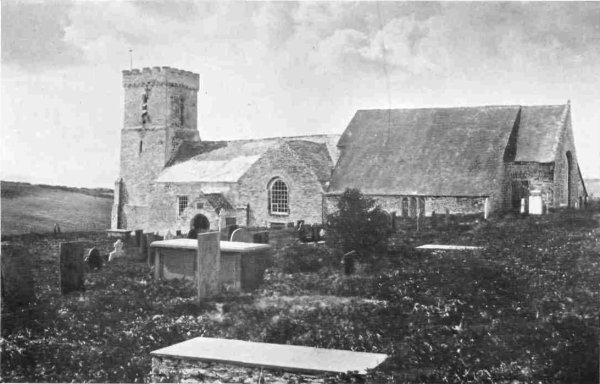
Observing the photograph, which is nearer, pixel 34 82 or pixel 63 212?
pixel 34 82

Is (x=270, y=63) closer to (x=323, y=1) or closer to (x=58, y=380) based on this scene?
(x=323, y=1)

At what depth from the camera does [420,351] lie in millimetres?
7953

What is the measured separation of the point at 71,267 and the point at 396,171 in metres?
13.5

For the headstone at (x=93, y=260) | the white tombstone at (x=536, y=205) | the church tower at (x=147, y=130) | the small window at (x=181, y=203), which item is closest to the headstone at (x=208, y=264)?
the headstone at (x=93, y=260)

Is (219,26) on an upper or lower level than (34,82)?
upper

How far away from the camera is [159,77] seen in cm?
3562

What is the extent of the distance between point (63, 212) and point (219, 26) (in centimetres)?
1278

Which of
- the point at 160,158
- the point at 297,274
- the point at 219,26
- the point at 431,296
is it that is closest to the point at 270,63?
the point at 219,26

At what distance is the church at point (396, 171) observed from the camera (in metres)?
22.4

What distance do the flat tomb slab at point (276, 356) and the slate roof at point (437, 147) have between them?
1456 centimetres

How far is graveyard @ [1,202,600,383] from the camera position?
25.4 ft

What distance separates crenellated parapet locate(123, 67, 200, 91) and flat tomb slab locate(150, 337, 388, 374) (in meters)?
29.3

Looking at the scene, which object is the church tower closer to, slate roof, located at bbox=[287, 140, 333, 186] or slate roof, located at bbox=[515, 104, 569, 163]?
slate roof, located at bbox=[287, 140, 333, 186]

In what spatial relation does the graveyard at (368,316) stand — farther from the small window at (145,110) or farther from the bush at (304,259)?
the small window at (145,110)
